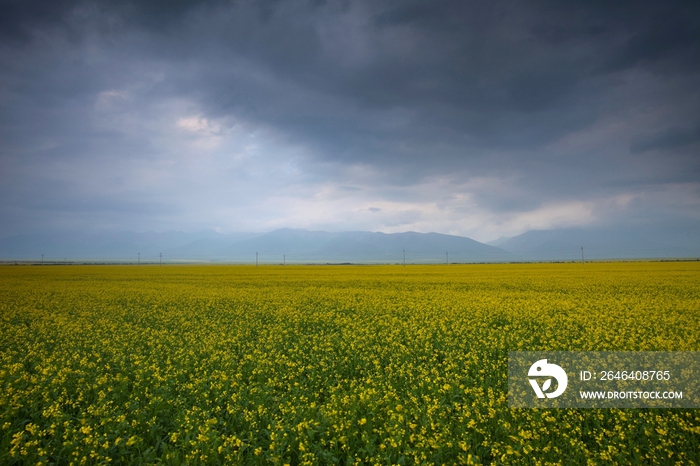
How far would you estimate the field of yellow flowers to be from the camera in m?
5.55

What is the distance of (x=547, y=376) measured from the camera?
8242 mm

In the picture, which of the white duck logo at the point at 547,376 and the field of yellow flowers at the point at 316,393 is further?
the white duck logo at the point at 547,376

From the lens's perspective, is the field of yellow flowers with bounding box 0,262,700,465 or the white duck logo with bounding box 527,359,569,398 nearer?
the field of yellow flowers with bounding box 0,262,700,465

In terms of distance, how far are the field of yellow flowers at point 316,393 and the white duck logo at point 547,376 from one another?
626mm

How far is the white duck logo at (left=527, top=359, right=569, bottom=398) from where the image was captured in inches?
295

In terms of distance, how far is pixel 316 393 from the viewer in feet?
24.3

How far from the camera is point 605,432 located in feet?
19.1

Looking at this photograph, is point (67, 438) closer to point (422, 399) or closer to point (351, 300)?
point (422, 399)

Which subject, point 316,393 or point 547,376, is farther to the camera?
point 547,376

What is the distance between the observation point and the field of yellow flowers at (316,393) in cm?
555

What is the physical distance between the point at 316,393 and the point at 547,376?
544 centimetres

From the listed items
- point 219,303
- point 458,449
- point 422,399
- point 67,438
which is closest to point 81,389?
point 67,438

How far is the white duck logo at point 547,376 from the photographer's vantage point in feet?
24.6

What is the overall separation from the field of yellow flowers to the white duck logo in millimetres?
626
